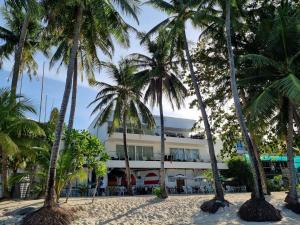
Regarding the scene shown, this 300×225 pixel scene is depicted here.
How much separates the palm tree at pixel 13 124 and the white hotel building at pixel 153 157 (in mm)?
14357

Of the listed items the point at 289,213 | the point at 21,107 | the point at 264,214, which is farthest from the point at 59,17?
the point at 289,213

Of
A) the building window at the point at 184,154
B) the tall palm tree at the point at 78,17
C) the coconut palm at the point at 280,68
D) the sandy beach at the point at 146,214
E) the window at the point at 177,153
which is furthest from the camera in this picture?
the building window at the point at 184,154

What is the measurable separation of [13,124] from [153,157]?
2136 centimetres

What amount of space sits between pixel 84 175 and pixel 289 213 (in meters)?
9.91

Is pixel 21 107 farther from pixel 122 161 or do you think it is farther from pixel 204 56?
pixel 122 161

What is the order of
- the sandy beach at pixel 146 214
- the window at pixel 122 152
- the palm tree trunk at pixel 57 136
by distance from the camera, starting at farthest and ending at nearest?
the window at pixel 122 152 < the sandy beach at pixel 146 214 < the palm tree trunk at pixel 57 136

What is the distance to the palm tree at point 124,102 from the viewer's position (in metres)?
27.1

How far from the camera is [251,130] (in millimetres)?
18266

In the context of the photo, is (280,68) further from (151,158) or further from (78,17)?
(151,158)

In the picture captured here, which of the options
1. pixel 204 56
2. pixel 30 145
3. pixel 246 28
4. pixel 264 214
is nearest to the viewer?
pixel 264 214

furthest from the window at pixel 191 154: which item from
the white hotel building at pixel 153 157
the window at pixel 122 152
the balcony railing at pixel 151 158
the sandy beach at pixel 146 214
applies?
the sandy beach at pixel 146 214

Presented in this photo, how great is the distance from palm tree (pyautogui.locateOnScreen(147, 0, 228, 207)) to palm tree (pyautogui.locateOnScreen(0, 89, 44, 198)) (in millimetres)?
8594

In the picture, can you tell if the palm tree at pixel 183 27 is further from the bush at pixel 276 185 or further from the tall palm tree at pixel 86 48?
the bush at pixel 276 185

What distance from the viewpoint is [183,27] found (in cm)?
2023
